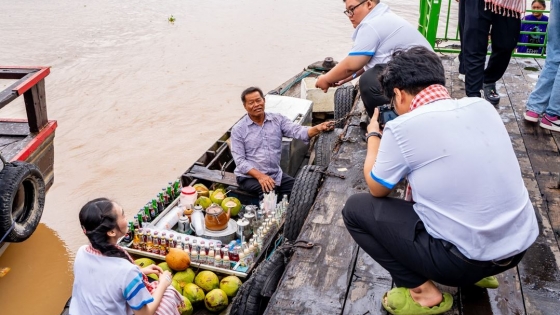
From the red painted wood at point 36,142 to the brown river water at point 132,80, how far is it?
61.3 inches

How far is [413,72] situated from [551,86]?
9.09 feet

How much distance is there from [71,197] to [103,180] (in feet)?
1.93

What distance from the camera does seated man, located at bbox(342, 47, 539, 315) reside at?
2018 mm

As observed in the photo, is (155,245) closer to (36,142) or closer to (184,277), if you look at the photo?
(184,277)

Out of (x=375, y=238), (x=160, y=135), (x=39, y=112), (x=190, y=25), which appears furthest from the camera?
(x=190, y=25)

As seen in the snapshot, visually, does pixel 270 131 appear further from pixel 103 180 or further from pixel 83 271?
pixel 103 180

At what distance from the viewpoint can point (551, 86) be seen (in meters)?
4.43

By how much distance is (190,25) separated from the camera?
15328 millimetres

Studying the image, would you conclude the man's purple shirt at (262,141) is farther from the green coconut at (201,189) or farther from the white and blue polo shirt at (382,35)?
the white and blue polo shirt at (382,35)

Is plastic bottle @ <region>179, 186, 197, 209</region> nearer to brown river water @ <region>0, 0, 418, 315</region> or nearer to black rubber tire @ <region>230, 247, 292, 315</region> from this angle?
black rubber tire @ <region>230, 247, 292, 315</region>

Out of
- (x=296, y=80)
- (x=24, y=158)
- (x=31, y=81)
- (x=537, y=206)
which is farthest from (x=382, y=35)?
(x=296, y=80)

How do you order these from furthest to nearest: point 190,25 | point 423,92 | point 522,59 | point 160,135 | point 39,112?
point 190,25, point 160,135, point 522,59, point 39,112, point 423,92

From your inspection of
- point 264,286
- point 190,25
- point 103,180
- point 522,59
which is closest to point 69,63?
point 190,25

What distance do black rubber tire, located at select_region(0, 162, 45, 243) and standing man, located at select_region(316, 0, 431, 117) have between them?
100.0 inches
